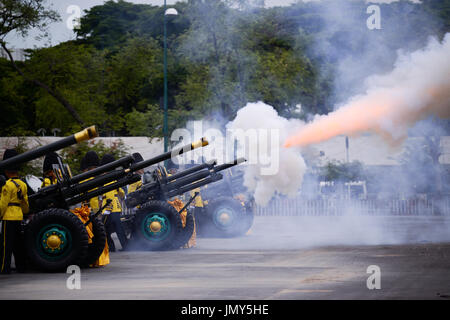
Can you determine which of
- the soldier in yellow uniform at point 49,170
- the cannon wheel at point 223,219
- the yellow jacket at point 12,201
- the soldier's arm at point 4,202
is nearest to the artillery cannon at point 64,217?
the yellow jacket at point 12,201

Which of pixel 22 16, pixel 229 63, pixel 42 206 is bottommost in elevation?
pixel 42 206

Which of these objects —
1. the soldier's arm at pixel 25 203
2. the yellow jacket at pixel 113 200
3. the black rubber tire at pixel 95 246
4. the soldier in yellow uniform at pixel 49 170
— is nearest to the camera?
the soldier's arm at pixel 25 203

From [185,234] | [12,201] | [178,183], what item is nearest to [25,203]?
[12,201]

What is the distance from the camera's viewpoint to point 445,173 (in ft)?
128

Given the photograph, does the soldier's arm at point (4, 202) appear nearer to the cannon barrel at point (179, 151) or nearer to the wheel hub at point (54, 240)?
the wheel hub at point (54, 240)

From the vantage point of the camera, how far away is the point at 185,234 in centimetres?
1798

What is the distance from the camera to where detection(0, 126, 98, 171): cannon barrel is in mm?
10977

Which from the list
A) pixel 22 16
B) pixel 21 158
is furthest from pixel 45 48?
pixel 21 158

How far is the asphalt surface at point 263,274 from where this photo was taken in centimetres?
988

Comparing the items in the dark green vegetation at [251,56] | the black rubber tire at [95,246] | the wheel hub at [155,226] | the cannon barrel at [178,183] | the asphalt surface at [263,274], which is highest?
the dark green vegetation at [251,56]

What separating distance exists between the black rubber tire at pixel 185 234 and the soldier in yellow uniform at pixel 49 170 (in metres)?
3.72

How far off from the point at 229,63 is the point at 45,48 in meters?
24.2

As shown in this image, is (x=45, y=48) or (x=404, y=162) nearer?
(x=404, y=162)

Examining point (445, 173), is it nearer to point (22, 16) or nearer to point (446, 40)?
point (446, 40)
